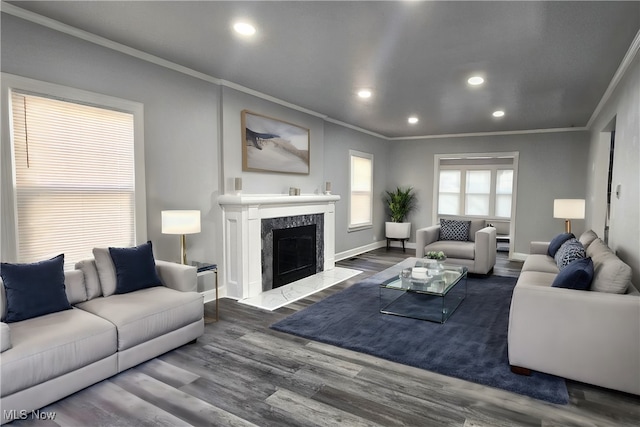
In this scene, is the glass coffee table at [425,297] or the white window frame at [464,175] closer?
the glass coffee table at [425,297]

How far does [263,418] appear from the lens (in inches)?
84.4

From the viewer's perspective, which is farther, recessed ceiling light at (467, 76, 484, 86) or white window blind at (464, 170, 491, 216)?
white window blind at (464, 170, 491, 216)

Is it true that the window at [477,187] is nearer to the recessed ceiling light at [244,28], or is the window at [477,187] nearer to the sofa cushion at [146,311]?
the recessed ceiling light at [244,28]

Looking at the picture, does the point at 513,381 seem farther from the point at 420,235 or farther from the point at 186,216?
the point at 420,235

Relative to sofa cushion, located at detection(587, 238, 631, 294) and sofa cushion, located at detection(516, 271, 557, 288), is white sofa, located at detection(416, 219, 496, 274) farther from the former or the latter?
sofa cushion, located at detection(587, 238, 631, 294)

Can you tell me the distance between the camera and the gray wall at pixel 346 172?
6.66 meters

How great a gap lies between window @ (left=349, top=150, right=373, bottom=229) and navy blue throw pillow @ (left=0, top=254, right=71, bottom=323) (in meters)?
5.27

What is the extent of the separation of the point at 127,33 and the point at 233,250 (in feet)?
8.15

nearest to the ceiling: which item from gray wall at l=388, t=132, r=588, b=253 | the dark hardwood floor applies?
gray wall at l=388, t=132, r=588, b=253

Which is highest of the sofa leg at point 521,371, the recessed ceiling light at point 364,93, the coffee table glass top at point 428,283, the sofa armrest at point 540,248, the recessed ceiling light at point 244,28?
the recessed ceiling light at point 244,28

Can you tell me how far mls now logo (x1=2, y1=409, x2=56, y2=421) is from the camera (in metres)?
2.02

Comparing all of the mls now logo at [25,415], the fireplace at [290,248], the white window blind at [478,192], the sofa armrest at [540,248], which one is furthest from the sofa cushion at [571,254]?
the white window blind at [478,192]

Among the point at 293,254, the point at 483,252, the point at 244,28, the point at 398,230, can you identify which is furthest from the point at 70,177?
the point at 398,230

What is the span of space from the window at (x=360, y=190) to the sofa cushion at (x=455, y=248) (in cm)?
187
